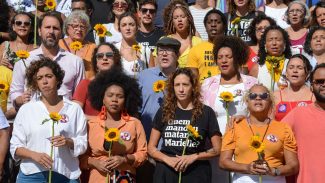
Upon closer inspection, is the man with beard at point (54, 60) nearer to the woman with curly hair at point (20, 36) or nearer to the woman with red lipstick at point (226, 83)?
the woman with curly hair at point (20, 36)

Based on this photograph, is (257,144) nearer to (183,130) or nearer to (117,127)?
(183,130)

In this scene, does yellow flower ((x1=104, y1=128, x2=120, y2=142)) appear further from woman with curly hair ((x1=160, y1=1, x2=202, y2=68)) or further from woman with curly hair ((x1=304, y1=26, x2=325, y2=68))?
woman with curly hair ((x1=304, y1=26, x2=325, y2=68))

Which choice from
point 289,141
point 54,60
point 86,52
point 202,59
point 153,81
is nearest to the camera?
point 289,141

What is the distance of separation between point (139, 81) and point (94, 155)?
1.35 metres

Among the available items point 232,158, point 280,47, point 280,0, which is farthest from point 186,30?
point 232,158

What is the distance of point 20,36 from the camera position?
11.6m

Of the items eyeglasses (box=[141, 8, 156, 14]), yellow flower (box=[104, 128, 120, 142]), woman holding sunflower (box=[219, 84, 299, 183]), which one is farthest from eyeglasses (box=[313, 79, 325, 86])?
eyeglasses (box=[141, 8, 156, 14])

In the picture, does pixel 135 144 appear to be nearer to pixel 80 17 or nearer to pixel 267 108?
pixel 267 108

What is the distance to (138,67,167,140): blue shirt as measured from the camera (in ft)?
32.7

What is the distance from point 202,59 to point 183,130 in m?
2.05

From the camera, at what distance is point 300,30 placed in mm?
12234

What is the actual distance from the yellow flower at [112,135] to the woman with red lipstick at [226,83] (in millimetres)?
1350

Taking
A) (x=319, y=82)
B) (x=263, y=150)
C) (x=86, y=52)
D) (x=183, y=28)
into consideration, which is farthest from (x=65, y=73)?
(x=319, y=82)

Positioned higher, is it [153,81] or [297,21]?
[297,21]
